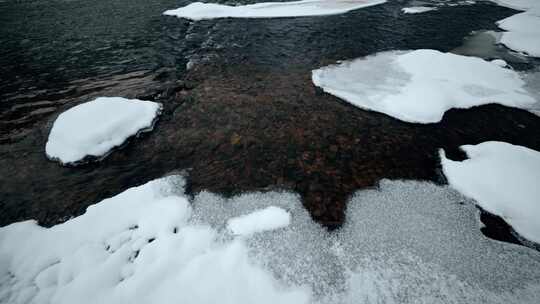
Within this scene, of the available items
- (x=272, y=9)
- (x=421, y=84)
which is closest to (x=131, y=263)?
(x=421, y=84)

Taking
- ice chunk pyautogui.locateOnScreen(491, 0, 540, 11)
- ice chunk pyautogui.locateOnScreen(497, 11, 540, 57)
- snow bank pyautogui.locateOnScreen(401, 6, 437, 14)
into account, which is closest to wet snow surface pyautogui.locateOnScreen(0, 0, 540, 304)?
ice chunk pyautogui.locateOnScreen(497, 11, 540, 57)

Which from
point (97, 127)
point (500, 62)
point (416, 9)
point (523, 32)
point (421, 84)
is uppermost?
point (416, 9)

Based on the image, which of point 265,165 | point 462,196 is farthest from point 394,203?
point 265,165

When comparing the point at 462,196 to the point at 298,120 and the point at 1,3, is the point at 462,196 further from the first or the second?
the point at 1,3

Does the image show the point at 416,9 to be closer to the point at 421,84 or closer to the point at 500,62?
the point at 500,62

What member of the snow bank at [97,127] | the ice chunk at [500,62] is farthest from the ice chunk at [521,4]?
the snow bank at [97,127]

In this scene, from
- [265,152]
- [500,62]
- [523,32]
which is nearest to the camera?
[265,152]

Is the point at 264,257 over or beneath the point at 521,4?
beneath
